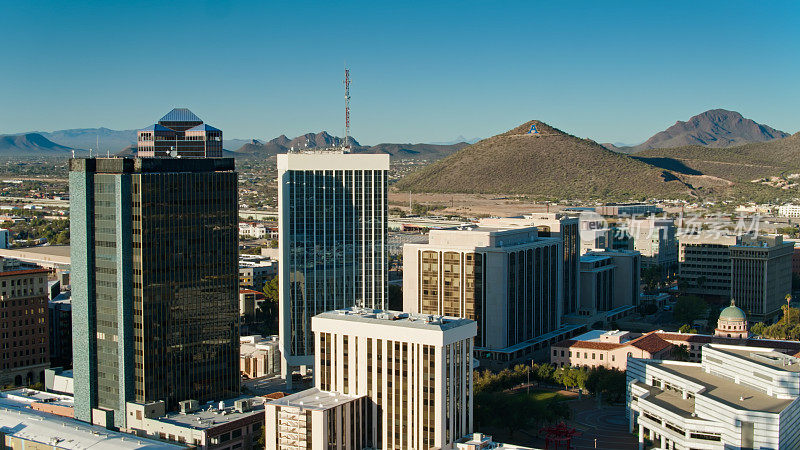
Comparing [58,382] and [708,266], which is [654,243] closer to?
[708,266]

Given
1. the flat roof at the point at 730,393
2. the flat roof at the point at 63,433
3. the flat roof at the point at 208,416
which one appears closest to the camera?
the flat roof at the point at 63,433

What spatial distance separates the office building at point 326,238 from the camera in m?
96.3

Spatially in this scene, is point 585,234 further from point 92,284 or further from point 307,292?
point 92,284

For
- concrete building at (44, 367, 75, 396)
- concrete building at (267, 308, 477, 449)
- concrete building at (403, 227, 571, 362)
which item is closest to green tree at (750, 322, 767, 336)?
concrete building at (403, 227, 571, 362)

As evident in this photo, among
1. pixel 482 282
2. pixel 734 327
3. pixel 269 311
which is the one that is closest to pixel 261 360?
pixel 482 282

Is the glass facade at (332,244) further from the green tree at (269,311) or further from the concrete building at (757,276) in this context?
the concrete building at (757,276)

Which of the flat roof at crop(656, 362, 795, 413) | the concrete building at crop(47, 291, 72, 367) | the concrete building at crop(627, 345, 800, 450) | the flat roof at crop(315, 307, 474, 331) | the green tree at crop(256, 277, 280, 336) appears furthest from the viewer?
the green tree at crop(256, 277, 280, 336)

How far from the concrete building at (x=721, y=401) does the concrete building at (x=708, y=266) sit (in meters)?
73.9

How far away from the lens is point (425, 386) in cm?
6569

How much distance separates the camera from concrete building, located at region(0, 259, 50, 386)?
312 feet

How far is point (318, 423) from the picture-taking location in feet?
212

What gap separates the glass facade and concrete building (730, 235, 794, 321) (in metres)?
63.8

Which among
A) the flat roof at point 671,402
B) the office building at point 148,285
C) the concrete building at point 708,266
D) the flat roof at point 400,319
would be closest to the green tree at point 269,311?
the office building at point 148,285

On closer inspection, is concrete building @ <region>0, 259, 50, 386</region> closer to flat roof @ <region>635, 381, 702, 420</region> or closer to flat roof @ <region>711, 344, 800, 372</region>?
flat roof @ <region>635, 381, 702, 420</region>
